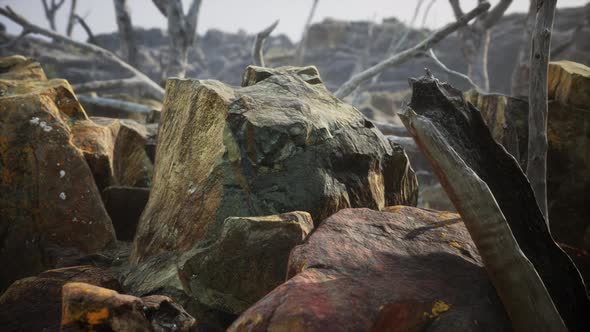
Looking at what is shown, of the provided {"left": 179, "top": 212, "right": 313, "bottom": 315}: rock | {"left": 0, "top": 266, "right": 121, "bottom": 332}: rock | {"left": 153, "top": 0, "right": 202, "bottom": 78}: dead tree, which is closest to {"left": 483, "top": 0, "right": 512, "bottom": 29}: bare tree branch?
{"left": 153, "top": 0, "right": 202, "bottom": 78}: dead tree

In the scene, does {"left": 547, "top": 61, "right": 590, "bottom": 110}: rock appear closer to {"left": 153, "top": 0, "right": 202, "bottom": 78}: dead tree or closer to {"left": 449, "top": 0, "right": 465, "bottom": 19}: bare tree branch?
{"left": 449, "top": 0, "right": 465, "bottom": 19}: bare tree branch

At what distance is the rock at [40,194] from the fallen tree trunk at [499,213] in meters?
2.43

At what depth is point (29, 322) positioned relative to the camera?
208 centimetres

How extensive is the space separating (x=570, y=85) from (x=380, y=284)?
10.8 feet

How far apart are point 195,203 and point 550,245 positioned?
6.63 feet

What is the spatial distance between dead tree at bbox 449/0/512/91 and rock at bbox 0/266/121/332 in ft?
34.4

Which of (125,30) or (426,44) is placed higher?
(426,44)

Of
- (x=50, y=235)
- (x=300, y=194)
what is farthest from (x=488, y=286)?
(x=50, y=235)

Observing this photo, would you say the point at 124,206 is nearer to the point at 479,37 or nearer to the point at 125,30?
the point at 125,30

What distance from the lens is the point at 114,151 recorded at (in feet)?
13.8

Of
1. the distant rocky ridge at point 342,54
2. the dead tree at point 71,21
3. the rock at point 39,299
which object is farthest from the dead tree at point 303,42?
Answer: the rock at point 39,299

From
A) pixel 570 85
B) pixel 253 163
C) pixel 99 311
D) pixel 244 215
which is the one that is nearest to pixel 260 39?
pixel 570 85

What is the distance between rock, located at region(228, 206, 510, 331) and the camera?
1649 millimetres

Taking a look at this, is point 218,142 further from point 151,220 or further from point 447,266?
point 447,266
